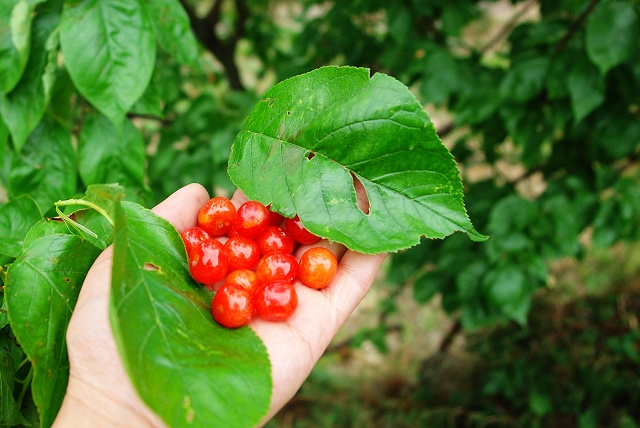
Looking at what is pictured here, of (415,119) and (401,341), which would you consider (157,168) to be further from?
(401,341)

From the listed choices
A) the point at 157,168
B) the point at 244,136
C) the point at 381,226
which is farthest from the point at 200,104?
the point at 381,226

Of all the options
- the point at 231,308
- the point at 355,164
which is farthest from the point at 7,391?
the point at 355,164

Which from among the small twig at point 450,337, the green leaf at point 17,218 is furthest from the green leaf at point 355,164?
the small twig at point 450,337

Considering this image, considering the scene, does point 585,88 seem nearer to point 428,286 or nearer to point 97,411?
point 428,286

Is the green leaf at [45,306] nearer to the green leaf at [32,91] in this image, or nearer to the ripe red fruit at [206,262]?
the ripe red fruit at [206,262]

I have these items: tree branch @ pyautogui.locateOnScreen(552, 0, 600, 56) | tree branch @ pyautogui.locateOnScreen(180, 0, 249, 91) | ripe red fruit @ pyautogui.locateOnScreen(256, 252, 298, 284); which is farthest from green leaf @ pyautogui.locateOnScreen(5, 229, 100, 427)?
tree branch @ pyautogui.locateOnScreen(180, 0, 249, 91)

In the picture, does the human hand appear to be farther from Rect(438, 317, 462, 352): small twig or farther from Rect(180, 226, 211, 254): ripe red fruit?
Rect(438, 317, 462, 352): small twig
